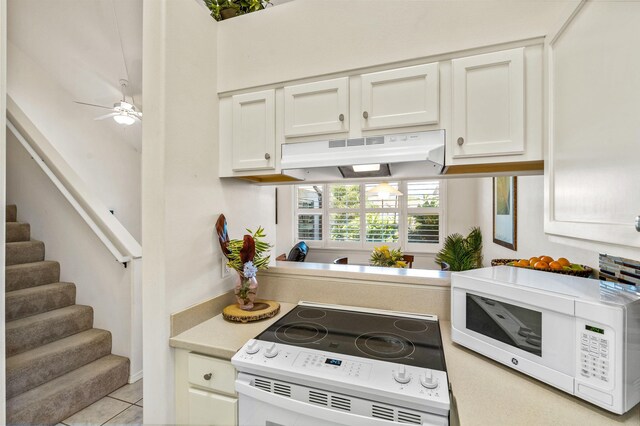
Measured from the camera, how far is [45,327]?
2.19 metres

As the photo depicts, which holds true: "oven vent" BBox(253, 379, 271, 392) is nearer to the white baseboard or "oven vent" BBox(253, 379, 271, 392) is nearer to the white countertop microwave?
the white countertop microwave

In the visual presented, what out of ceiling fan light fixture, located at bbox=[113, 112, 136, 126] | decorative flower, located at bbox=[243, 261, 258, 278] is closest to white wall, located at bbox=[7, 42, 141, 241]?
ceiling fan light fixture, located at bbox=[113, 112, 136, 126]

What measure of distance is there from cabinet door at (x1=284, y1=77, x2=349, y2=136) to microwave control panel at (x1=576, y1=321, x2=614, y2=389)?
3.64ft

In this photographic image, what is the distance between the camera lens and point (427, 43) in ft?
4.09

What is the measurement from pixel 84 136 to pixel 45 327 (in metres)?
2.27

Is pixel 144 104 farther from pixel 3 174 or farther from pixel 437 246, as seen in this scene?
pixel 437 246

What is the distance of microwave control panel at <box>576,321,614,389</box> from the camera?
0.76 metres

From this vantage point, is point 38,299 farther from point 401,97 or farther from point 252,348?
point 401,97

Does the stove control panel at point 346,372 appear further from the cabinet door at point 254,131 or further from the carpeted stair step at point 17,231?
the carpeted stair step at point 17,231

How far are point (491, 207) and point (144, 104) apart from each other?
3.60 m

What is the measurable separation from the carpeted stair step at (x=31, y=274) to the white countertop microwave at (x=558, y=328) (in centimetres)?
325

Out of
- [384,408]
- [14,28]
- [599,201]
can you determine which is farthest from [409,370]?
[14,28]

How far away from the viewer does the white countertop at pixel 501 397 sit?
771 mm

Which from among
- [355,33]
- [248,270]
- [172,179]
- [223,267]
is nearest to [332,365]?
[248,270]
